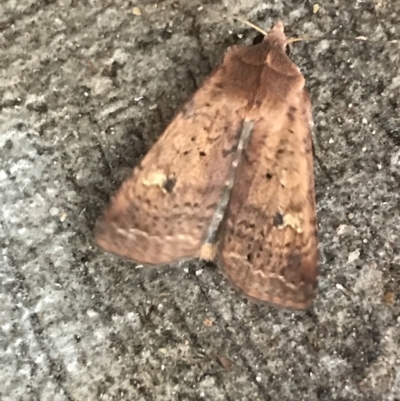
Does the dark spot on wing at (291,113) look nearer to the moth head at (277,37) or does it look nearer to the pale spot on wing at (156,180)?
the moth head at (277,37)

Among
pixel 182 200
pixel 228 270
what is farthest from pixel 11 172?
pixel 228 270

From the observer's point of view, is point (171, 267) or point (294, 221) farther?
point (171, 267)

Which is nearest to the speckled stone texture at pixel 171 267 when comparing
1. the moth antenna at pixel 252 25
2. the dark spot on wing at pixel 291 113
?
the moth antenna at pixel 252 25

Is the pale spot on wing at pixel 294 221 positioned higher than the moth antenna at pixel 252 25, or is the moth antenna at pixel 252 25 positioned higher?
the moth antenna at pixel 252 25

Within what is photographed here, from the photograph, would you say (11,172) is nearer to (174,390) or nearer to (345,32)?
(174,390)

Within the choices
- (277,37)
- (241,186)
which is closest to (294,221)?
(241,186)

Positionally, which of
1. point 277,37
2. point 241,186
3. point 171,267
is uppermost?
point 277,37

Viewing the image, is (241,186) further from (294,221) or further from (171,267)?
(171,267)
